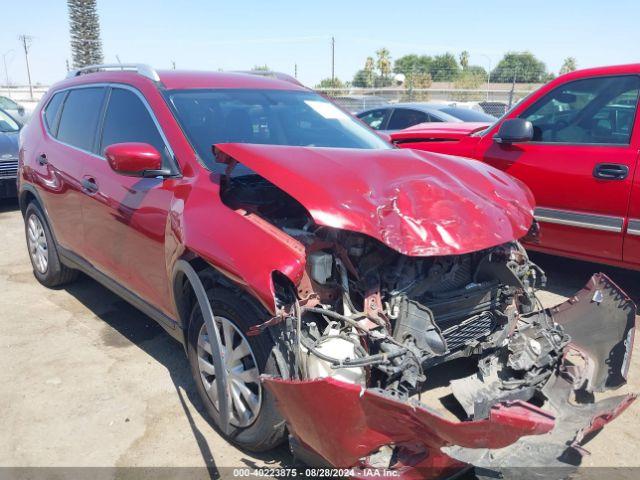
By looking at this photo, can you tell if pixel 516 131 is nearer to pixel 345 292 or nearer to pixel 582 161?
pixel 582 161

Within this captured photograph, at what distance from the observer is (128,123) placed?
3762 mm

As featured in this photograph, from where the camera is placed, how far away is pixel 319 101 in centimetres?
427

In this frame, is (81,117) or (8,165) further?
(8,165)

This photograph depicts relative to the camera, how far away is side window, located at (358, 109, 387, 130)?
9977mm

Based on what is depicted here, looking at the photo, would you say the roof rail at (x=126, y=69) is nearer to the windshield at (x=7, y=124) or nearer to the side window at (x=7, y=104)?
the windshield at (x=7, y=124)

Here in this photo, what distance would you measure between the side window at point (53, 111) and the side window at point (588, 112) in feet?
13.4

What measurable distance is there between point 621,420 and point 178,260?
2.62 meters

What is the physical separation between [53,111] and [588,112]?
4559 millimetres

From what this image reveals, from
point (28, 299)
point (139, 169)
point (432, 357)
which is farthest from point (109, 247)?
point (432, 357)

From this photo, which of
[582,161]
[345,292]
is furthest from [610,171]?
[345,292]

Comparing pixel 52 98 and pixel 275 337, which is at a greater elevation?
pixel 52 98

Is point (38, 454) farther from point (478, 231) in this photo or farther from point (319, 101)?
point (319, 101)

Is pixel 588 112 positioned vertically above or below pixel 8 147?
above

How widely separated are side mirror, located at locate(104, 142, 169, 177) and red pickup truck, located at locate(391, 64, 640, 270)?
3.11m
